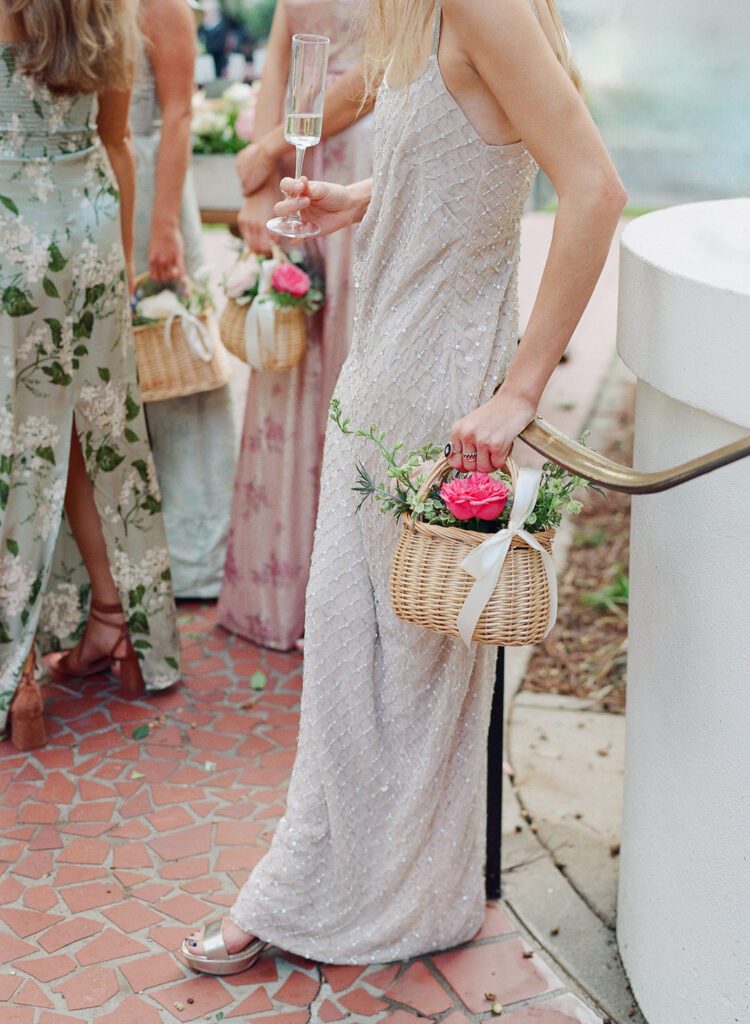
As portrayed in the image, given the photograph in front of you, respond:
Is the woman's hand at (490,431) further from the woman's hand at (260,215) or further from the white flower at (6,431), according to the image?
the woman's hand at (260,215)

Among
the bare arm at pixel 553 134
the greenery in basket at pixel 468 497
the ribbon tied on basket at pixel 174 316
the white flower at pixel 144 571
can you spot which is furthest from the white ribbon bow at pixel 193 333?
the bare arm at pixel 553 134

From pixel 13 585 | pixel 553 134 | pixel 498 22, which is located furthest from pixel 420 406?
pixel 13 585

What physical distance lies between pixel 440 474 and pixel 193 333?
6.32ft

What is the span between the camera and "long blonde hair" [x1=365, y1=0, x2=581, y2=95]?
204cm

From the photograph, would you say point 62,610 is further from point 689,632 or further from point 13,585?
point 689,632

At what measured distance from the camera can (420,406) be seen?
91.4 inches

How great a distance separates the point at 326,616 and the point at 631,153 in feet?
10.5

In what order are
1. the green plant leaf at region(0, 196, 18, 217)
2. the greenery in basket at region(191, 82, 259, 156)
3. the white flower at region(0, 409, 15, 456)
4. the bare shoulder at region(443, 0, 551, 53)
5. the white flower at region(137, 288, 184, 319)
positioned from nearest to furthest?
the bare shoulder at region(443, 0, 551, 53)
the green plant leaf at region(0, 196, 18, 217)
the white flower at region(0, 409, 15, 456)
the white flower at region(137, 288, 184, 319)
the greenery in basket at region(191, 82, 259, 156)

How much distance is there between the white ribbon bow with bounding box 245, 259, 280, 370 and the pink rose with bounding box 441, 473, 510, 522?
166 centimetres

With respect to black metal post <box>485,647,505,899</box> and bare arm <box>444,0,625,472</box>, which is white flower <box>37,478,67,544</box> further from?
bare arm <box>444,0,625,472</box>

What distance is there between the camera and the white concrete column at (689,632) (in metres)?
2.02

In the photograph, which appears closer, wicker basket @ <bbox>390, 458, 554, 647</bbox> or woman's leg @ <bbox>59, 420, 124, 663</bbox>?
wicker basket @ <bbox>390, 458, 554, 647</bbox>

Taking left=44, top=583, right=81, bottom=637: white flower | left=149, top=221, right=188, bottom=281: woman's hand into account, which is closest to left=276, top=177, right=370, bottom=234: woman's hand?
left=149, top=221, right=188, bottom=281: woman's hand

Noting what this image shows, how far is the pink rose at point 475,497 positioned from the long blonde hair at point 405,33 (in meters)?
0.65
